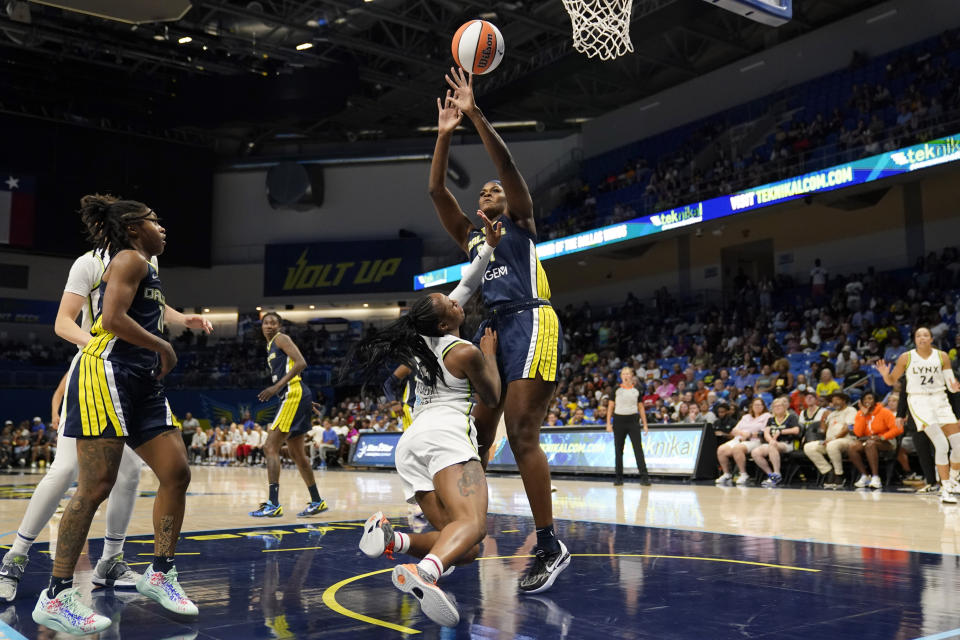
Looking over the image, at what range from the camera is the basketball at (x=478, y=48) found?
5.14 meters

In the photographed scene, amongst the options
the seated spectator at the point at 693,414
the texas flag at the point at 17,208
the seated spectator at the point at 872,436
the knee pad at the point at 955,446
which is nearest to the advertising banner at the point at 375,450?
the seated spectator at the point at 693,414

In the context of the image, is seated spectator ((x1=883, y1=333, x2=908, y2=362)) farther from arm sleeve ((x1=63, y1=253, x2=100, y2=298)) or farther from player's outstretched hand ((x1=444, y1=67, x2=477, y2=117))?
arm sleeve ((x1=63, y1=253, x2=100, y2=298))

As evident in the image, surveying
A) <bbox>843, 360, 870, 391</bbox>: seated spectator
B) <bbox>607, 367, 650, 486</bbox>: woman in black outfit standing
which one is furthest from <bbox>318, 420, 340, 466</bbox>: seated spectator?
<bbox>843, 360, 870, 391</bbox>: seated spectator

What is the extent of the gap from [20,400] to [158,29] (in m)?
13.7

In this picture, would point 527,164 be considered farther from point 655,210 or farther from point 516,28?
point 655,210

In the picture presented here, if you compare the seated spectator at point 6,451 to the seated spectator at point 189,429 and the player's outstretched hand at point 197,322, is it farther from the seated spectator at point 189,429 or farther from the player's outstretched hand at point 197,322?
the player's outstretched hand at point 197,322

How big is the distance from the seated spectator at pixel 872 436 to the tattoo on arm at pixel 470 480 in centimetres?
884

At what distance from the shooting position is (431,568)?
3262 millimetres

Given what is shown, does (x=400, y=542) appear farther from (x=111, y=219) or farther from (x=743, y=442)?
(x=743, y=442)

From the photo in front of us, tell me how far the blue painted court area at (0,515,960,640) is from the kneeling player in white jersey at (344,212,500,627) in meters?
0.34

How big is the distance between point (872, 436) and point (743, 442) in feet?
6.53

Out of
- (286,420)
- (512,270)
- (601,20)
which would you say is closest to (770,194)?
(601,20)

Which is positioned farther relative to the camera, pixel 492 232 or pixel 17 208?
pixel 17 208

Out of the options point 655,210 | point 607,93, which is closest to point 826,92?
point 655,210
